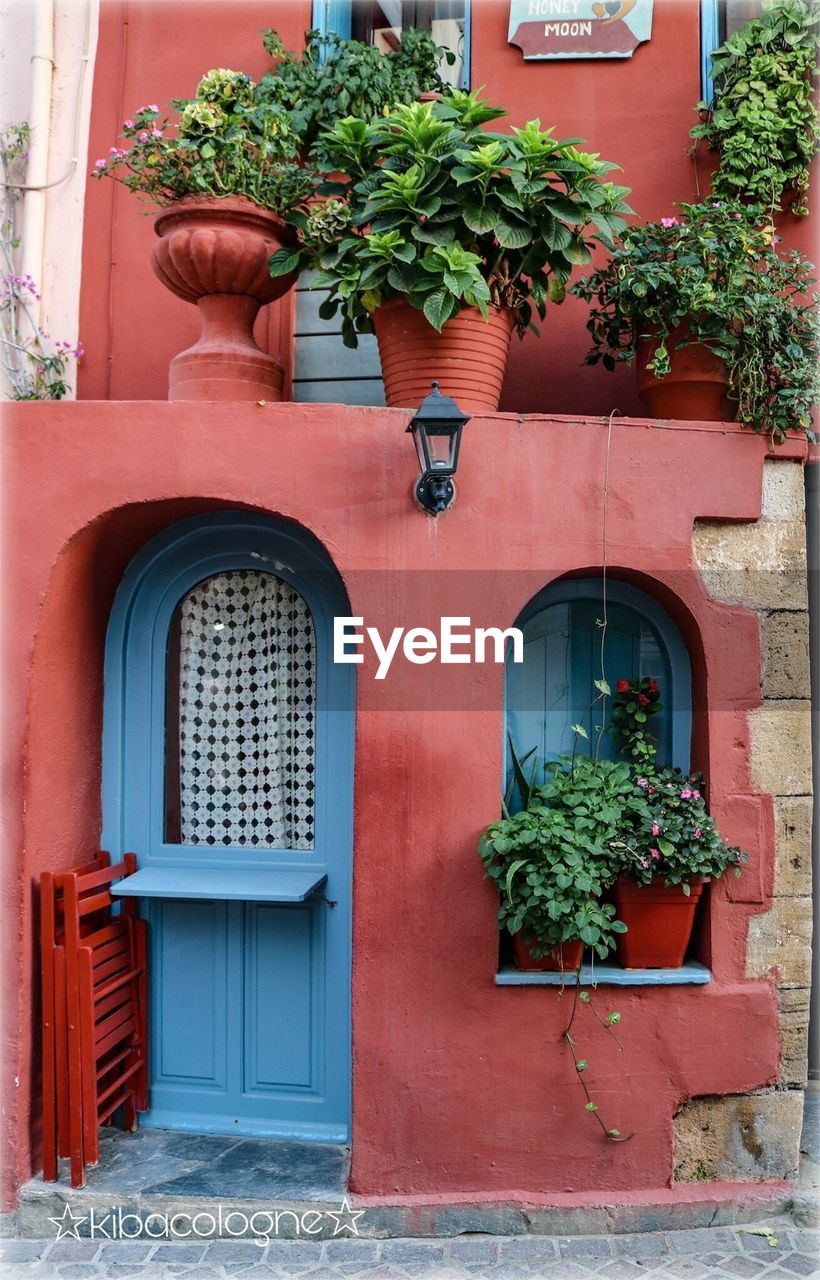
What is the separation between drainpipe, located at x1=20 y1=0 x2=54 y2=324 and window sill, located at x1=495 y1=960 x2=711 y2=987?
12.7 ft

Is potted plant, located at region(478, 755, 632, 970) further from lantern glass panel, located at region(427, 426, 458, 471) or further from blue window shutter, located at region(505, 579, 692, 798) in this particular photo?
lantern glass panel, located at region(427, 426, 458, 471)

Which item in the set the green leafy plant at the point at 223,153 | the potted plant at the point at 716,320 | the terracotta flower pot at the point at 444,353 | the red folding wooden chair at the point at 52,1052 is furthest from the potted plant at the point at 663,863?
the green leafy plant at the point at 223,153

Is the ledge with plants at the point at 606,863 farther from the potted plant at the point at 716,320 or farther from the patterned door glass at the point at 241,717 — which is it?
the potted plant at the point at 716,320

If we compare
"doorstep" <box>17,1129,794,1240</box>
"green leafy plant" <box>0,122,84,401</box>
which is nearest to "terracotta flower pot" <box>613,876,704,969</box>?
"doorstep" <box>17,1129,794,1240</box>

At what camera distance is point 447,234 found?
161 inches

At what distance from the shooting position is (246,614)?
4938mm

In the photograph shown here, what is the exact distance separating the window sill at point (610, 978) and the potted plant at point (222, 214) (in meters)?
2.67

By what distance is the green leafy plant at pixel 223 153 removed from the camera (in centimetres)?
435

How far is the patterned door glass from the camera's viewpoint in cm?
486

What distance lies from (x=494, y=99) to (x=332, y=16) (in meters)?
0.95

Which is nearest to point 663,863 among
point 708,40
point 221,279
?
point 221,279

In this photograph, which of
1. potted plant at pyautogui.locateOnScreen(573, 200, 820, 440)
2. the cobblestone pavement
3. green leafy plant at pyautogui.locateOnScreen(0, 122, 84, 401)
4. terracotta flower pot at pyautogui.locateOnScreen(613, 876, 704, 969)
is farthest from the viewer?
green leafy plant at pyautogui.locateOnScreen(0, 122, 84, 401)

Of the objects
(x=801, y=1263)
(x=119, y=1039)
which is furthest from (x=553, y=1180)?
(x=119, y=1039)

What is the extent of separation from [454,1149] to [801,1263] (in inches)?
53.7
